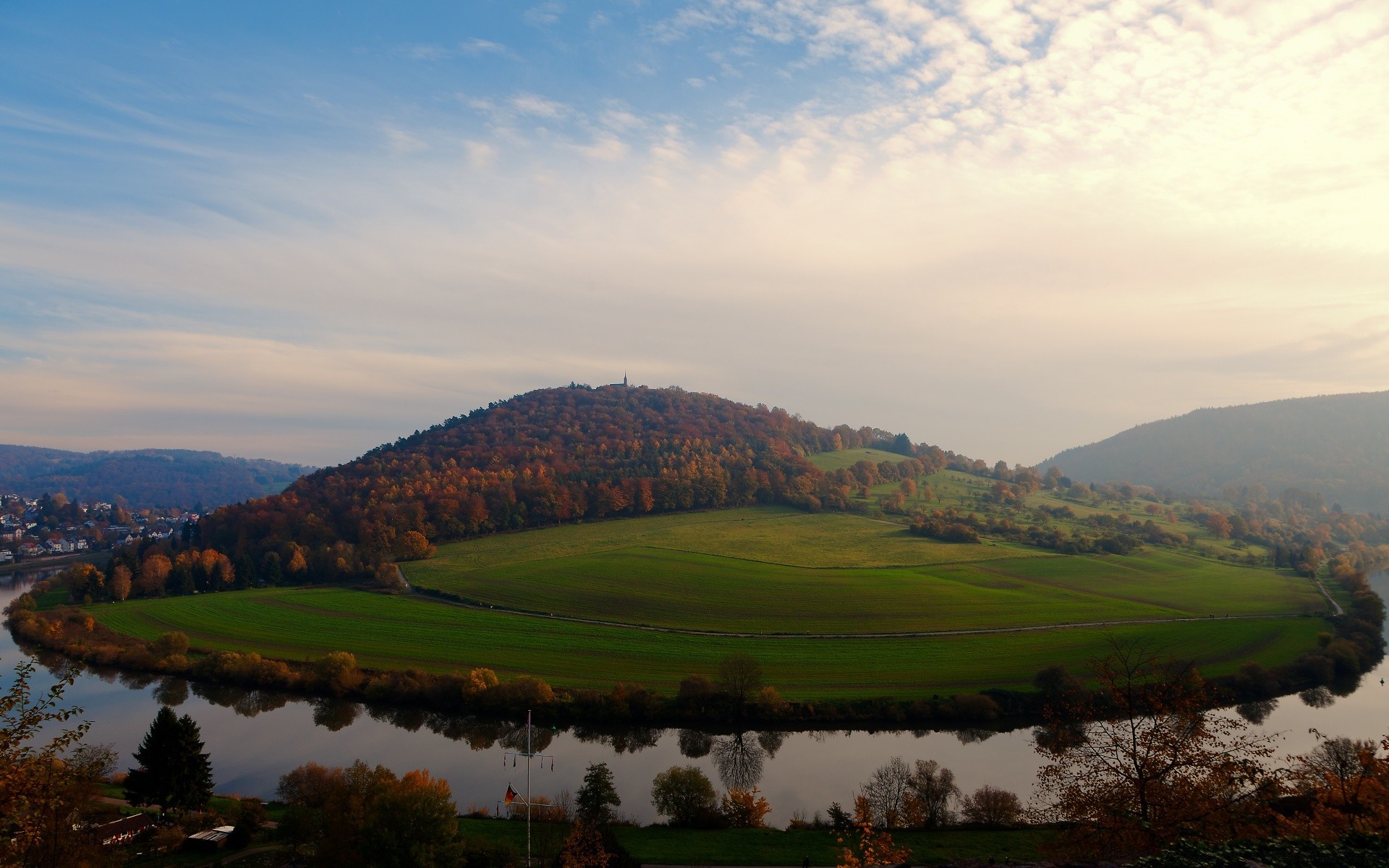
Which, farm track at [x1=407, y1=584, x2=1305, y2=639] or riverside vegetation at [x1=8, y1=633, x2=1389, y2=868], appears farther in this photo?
farm track at [x1=407, y1=584, x2=1305, y2=639]

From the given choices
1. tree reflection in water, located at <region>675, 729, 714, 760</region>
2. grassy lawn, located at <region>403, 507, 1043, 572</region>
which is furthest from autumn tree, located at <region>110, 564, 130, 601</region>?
tree reflection in water, located at <region>675, 729, 714, 760</region>

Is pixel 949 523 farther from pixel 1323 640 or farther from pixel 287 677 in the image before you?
pixel 287 677

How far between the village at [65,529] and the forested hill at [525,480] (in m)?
29.7

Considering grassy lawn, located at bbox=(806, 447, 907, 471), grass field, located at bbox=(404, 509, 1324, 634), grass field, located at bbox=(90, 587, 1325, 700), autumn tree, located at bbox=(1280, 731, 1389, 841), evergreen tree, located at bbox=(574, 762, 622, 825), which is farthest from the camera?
grassy lawn, located at bbox=(806, 447, 907, 471)

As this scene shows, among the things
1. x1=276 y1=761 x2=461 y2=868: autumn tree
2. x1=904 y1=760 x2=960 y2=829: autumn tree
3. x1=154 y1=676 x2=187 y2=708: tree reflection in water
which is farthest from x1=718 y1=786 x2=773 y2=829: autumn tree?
x1=154 y1=676 x2=187 y2=708: tree reflection in water

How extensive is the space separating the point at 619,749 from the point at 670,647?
1290 cm

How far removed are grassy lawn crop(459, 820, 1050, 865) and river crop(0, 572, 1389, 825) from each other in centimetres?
320

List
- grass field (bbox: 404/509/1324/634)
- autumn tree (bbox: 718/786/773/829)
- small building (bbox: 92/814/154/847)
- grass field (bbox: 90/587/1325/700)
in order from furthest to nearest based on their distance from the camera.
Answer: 1. grass field (bbox: 404/509/1324/634)
2. grass field (bbox: 90/587/1325/700)
3. autumn tree (bbox: 718/786/773/829)
4. small building (bbox: 92/814/154/847)

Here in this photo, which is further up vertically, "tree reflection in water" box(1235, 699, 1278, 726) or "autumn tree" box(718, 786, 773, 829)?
"autumn tree" box(718, 786, 773, 829)

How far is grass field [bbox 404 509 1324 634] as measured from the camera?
180 feet

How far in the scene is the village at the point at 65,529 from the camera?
370 ft

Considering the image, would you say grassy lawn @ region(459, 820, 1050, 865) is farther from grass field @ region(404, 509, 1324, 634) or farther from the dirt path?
the dirt path

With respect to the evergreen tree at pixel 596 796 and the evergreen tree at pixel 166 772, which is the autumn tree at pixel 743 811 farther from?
the evergreen tree at pixel 166 772

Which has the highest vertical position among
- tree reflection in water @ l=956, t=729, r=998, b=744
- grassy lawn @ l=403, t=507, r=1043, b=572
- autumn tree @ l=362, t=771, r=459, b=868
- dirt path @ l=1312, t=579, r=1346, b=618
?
grassy lawn @ l=403, t=507, r=1043, b=572
